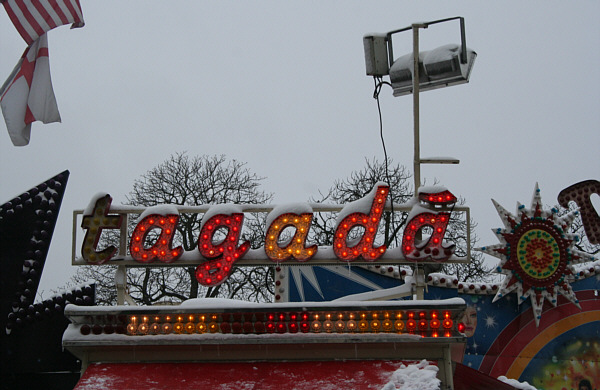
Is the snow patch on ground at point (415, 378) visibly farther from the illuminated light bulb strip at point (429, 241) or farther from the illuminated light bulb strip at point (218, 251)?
the illuminated light bulb strip at point (218, 251)

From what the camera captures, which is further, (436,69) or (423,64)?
(423,64)

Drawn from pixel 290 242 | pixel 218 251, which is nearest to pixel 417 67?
pixel 290 242

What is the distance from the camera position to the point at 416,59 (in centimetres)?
1336

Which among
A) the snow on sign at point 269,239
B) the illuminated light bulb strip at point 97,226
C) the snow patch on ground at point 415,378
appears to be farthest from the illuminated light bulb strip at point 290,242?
the snow patch on ground at point 415,378

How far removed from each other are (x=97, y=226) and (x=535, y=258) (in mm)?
8538

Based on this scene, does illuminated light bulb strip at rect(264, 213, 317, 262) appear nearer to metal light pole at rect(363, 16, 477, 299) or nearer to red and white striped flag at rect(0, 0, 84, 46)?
metal light pole at rect(363, 16, 477, 299)

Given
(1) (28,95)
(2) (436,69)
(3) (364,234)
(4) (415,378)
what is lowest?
(4) (415,378)

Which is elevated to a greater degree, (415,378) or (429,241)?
(429,241)

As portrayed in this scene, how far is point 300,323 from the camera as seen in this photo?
1045 centimetres

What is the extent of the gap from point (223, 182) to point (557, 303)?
16.9 metres

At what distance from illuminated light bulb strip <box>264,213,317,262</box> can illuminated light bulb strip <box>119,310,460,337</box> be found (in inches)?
69.6

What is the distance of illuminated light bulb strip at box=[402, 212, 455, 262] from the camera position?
39.5 feet

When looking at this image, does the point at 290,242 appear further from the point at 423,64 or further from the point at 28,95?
the point at 28,95

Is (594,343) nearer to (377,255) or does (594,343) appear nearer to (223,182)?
(377,255)
